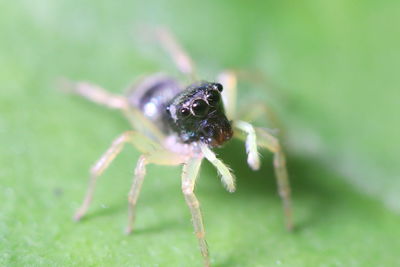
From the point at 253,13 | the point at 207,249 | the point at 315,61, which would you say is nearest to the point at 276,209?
the point at 207,249

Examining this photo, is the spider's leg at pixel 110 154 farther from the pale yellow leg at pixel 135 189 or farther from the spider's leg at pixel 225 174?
the spider's leg at pixel 225 174

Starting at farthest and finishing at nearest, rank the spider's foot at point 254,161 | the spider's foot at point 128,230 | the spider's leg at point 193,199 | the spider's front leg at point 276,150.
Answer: the spider's front leg at point 276,150, the spider's foot at point 254,161, the spider's foot at point 128,230, the spider's leg at point 193,199

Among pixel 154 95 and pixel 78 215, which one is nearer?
pixel 78 215

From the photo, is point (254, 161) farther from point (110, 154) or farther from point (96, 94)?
point (96, 94)

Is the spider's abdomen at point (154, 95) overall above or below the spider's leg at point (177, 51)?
below

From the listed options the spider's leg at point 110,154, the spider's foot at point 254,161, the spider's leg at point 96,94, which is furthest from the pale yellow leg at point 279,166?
the spider's leg at point 96,94

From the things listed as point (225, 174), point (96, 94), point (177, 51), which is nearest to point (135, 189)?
point (225, 174)
